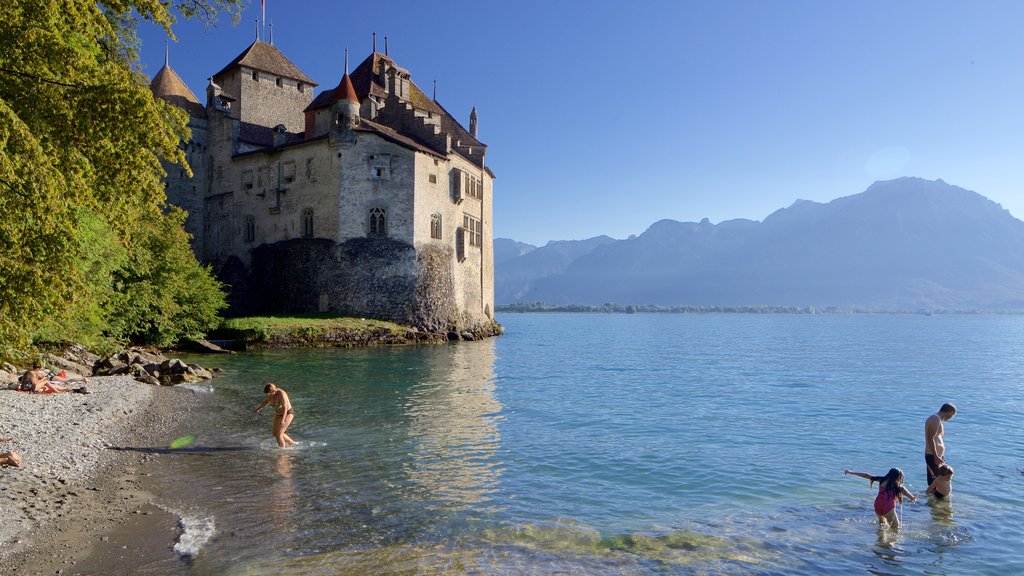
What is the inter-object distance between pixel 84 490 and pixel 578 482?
8.72 m

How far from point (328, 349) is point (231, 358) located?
27.7ft

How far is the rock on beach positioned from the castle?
3207cm

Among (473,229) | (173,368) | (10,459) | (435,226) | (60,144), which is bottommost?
(10,459)

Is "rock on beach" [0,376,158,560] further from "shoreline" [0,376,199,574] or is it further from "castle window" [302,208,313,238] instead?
"castle window" [302,208,313,238]

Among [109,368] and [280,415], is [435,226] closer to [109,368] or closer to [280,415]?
[109,368]

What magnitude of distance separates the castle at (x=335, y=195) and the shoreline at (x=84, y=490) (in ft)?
115

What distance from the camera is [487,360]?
42000 millimetres

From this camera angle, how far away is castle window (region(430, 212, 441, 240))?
181ft

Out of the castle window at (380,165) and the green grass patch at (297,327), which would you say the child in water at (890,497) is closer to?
the green grass patch at (297,327)

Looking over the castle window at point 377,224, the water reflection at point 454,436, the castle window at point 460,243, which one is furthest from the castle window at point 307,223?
the water reflection at point 454,436

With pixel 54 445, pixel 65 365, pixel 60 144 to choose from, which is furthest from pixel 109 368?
pixel 60 144

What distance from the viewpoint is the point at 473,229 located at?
62062 mm

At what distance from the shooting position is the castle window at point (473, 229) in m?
59.9

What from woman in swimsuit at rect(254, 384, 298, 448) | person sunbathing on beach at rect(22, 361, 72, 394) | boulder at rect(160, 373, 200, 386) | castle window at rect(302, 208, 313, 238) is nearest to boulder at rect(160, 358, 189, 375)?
boulder at rect(160, 373, 200, 386)
